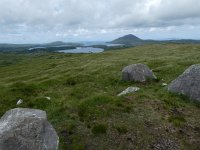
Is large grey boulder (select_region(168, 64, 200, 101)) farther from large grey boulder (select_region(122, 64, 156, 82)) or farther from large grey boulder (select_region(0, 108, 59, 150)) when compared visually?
large grey boulder (select_region(0, 108, 59, 150))

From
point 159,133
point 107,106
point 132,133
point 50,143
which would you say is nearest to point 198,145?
point 159,133

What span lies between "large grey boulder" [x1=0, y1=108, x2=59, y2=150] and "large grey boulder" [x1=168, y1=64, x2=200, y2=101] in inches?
485

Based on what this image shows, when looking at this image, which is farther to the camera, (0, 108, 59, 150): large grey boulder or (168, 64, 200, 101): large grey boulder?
(168, 64, 200, 101): large grey boulder

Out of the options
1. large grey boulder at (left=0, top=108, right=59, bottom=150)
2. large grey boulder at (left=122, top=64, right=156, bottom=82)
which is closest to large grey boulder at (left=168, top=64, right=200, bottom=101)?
large grey boulder at (left=122, top=64, right=156, bottom=82)

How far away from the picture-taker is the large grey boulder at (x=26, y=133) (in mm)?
13281

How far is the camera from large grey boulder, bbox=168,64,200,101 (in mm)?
21531

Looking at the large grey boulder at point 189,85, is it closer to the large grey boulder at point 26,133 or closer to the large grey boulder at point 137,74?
the large grey boulder at point 137,74

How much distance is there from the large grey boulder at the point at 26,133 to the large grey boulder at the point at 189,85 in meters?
12.3

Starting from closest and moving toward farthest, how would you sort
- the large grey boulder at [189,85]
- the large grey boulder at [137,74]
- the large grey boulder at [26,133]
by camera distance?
the large grey boulder at [26,133]
the large grey boulder at [189,85]
the large grey boulder at [137,74]

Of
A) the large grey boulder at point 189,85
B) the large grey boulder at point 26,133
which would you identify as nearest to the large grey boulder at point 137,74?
the large grey boulder at point 189,85

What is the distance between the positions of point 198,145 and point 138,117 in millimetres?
4258

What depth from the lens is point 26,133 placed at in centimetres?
1364

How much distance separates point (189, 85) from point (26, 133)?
14.2m

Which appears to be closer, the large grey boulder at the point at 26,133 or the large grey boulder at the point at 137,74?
the large grey boulder at the point at 26,133
